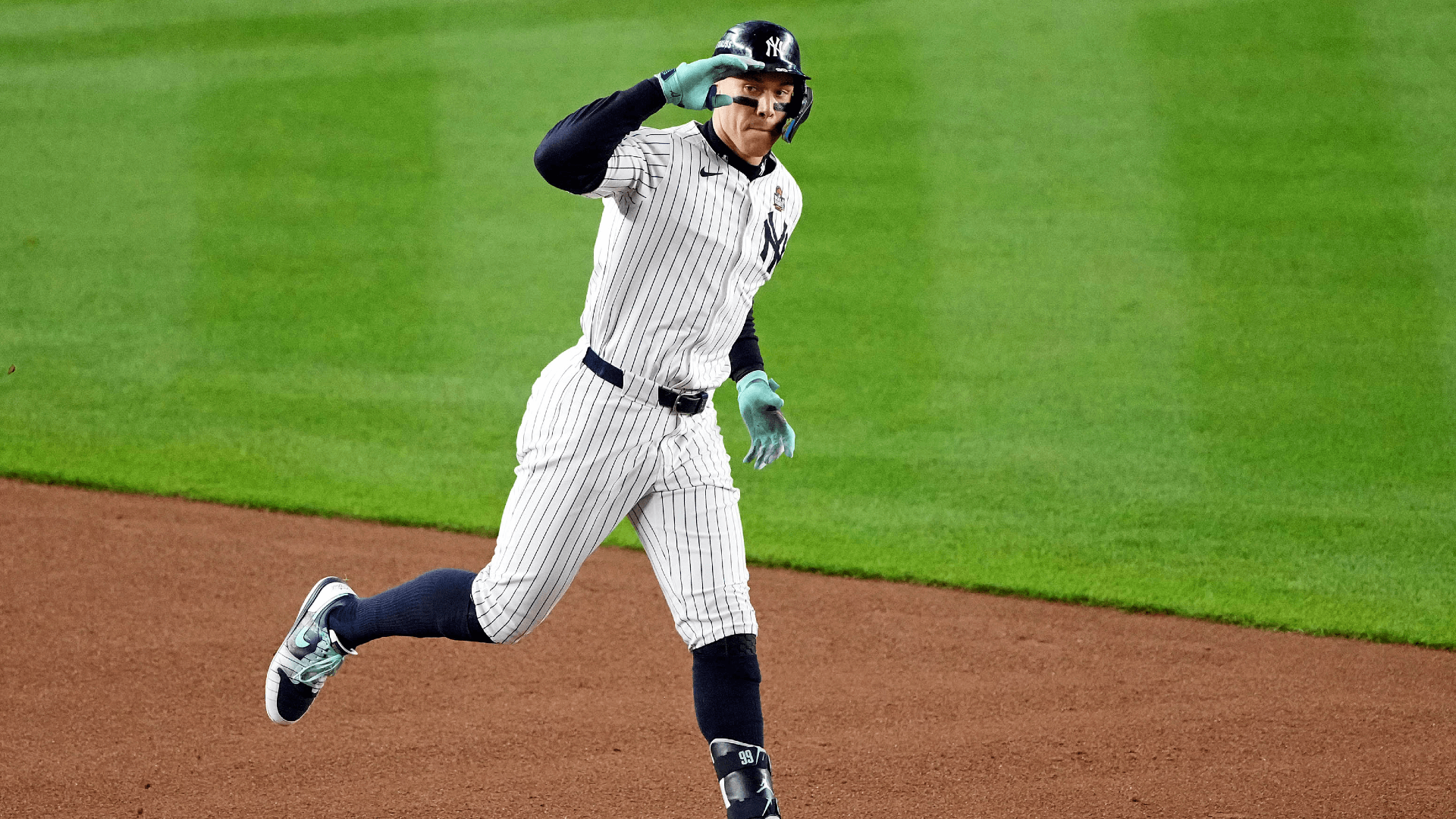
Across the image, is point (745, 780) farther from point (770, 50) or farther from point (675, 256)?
point (770, 50)

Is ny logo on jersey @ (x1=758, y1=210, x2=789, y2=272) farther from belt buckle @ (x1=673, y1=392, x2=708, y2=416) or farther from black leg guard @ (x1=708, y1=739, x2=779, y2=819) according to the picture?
black leg guard @ (x1=708, y1=739, x2=779, y2=819)

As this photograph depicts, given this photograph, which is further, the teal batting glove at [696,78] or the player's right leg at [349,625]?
the player's right leg at [349,625]

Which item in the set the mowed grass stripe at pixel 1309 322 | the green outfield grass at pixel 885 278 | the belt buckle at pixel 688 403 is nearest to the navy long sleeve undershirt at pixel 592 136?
the belt buckle at pixel 688 403

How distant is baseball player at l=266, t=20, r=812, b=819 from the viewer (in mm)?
3070

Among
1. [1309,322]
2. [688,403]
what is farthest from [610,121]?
[1309,322]

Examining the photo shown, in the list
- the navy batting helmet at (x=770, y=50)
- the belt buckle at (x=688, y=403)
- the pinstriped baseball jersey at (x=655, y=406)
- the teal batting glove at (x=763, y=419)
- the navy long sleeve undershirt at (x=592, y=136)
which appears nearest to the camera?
the navy long sleeve undershirt at (x=592, y=136)

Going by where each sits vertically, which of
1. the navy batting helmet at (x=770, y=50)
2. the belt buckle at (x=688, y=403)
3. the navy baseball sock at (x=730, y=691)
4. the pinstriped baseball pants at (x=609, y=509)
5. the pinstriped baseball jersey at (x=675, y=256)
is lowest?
the navy baseball sock at (x=730, y=691)

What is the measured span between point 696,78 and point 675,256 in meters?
0.43

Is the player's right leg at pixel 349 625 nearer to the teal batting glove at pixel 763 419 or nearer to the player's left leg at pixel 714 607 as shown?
the player's left leg at pixel 714 607

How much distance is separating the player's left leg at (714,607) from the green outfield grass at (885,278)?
250 cm

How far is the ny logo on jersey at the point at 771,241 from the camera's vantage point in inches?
128

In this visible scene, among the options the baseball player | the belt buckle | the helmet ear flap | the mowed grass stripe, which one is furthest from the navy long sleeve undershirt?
the mowed grass stripe

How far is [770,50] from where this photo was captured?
298 cm

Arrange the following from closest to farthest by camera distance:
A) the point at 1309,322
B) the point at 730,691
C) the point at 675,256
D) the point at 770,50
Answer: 1. the point at 770,50
2. the point at 675,256
3. the point at 730,691
4. the point at 1309,322
